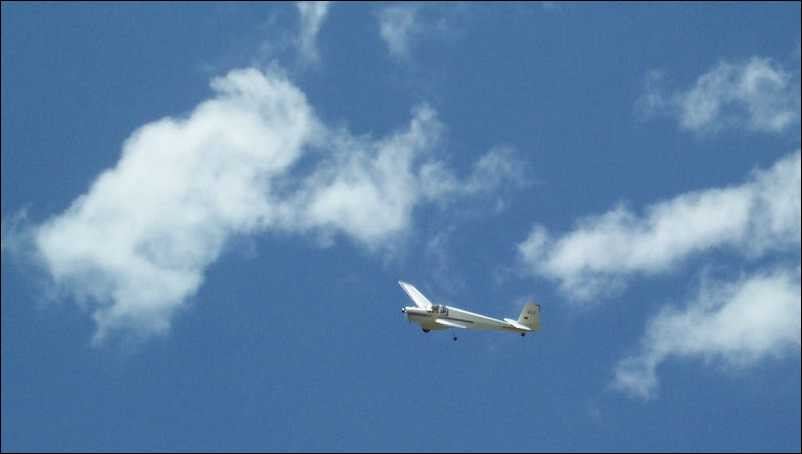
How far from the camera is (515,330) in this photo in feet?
654

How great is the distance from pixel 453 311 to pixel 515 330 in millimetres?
12347

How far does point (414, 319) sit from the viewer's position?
195375 mm

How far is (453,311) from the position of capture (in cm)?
19650

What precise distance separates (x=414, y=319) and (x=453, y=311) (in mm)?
7229

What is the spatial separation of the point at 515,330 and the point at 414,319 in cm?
1902
